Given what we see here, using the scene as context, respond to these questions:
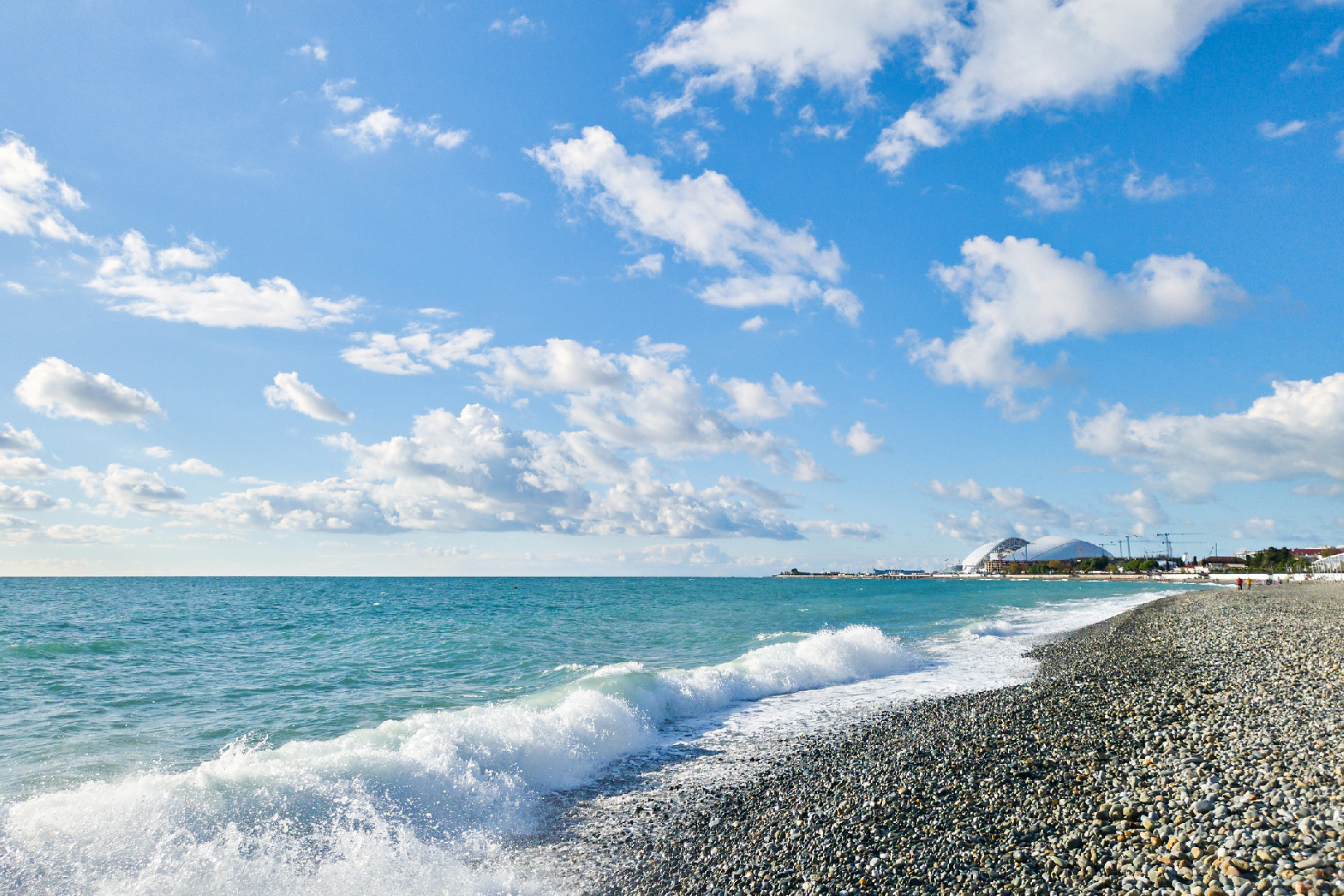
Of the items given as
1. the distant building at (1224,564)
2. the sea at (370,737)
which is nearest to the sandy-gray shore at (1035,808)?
the sea at (370,737)

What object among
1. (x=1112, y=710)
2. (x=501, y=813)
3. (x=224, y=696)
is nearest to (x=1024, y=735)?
(x=1112, y=710)

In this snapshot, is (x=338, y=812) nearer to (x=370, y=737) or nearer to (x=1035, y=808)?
(x=370, y=737)

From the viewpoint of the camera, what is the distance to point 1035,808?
362 inches

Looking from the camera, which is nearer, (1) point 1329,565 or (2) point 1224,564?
(1) point 1329,565

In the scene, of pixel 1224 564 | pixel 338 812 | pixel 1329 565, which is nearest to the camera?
pixel 338 812

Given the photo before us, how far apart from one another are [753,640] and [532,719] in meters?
20.9

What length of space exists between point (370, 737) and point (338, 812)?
4048 millimetres

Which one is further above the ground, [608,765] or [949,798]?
[949,798]

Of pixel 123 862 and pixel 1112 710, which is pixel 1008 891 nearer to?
pixel 1112 710

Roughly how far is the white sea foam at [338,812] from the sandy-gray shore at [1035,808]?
2.06 meters

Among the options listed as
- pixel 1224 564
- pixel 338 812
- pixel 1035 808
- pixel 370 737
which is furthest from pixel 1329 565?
pixel 338 812

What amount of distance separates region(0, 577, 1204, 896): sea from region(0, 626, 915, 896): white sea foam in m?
0.04

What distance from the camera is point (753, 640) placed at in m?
34.3

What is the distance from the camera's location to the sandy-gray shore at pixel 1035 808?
23.7 feet
